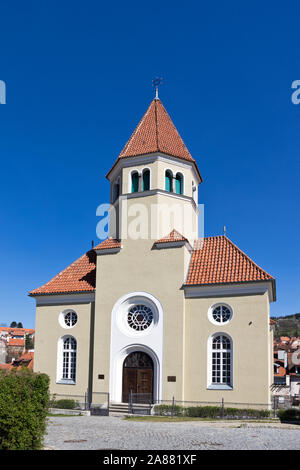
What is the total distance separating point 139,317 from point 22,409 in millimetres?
16593

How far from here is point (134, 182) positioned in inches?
1189

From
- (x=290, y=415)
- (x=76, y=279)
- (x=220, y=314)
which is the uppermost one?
(x=76, y=279)

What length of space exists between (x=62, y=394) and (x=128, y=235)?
1045 cm

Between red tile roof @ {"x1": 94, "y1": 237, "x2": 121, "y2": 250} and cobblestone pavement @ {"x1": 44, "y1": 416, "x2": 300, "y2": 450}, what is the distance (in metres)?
11.3

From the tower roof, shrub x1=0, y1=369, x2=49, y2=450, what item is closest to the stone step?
shrub x1=0, y1=369, x2=49, y2=450

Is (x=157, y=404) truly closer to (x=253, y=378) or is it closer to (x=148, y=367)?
(x=148, y=367)

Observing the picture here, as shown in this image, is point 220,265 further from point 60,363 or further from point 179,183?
point 60,363

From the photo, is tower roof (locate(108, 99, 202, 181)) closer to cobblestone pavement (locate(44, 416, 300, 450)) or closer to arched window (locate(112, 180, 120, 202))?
arched window (locate(112, 180, 120, 202))

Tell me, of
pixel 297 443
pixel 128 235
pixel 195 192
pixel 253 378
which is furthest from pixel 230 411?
pixel 195 192

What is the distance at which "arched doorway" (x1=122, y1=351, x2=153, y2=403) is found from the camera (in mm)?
27125

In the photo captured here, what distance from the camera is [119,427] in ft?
61.7

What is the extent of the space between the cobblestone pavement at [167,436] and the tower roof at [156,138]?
16.5 m

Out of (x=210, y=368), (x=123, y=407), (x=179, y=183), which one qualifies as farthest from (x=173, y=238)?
(x=123, y=407)

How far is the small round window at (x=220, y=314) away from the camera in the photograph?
87.0ft
